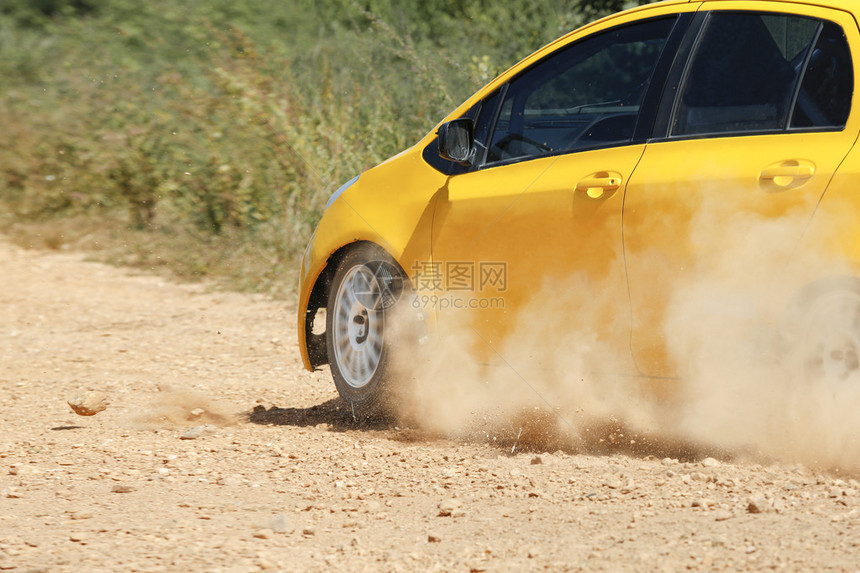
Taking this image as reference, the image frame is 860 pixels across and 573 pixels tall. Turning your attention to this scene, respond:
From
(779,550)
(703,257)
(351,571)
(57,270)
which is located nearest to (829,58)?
(703,257)

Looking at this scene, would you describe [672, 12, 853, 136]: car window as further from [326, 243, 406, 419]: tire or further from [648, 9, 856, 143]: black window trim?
[326, 243, 406, 419]: tire

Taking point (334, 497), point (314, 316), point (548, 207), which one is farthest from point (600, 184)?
point (314, 316)

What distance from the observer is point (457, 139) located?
16.8ft

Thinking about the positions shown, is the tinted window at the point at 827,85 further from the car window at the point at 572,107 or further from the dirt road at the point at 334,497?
the dirt road at the point at 334,497

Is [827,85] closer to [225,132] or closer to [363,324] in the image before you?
[363,324]

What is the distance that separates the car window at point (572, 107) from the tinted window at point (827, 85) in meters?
0.74

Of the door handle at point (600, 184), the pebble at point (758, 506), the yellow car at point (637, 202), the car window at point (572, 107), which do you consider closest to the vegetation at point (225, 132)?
the yellow car at point (637, 202)

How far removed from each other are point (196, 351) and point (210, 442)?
2.91m

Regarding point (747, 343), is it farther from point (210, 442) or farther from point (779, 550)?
point (210, 442)

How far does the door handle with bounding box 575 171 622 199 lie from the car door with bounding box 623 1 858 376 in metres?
0.08

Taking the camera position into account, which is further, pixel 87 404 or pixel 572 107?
pixel 87 404

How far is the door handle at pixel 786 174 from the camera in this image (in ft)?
12.6

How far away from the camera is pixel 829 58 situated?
12.9ft

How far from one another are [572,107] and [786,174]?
4.82ft
